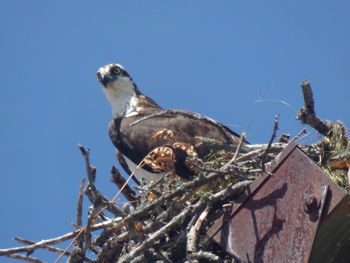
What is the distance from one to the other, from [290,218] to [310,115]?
987mm

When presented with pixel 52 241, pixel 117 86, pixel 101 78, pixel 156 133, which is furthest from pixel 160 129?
pixel 52 241

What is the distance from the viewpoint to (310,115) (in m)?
4.10

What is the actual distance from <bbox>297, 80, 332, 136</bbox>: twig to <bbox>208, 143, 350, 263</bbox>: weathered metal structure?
0.48 metres

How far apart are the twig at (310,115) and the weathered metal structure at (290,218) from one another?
48 centimetres

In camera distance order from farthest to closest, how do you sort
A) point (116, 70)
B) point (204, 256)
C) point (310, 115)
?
1. point (116, 70)
2. point (310, 115)
3. point (204, 256)

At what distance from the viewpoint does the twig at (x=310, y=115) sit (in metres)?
3.82

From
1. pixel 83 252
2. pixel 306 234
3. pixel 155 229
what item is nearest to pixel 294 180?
pixel 306 234

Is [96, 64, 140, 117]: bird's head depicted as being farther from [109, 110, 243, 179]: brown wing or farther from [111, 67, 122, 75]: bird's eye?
[109, 110, 243, 179]: brown wing

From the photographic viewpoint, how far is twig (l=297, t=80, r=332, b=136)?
3.82 m

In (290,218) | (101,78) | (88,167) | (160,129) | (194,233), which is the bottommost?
(290,218)

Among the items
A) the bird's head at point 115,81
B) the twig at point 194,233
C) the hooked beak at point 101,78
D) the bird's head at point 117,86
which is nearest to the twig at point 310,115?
the twig at point 194,233

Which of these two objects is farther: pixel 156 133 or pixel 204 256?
pixel 156 133

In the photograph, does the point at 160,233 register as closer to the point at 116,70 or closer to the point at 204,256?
the point at 204,256

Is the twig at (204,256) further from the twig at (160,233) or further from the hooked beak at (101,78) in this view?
the hooked beak at (101,78)
